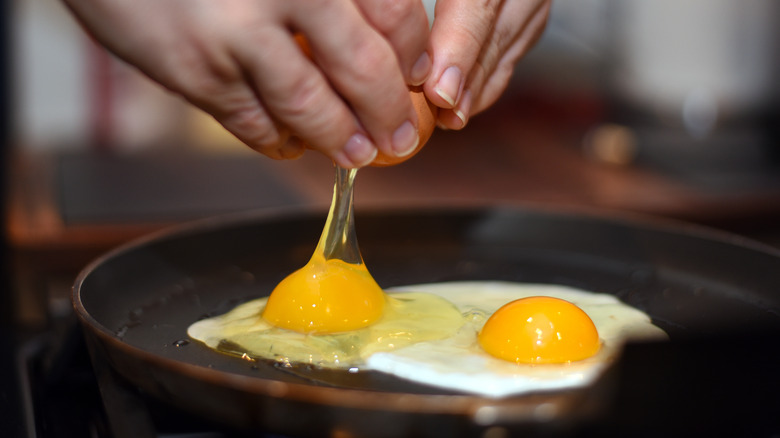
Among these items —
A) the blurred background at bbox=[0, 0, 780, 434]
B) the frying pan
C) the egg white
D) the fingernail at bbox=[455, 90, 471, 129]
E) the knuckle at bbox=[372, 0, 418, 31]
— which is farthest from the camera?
the blurred background at bbox=[0, 0, 780, 434]

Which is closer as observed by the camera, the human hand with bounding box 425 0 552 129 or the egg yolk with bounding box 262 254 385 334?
Answer: the human hand with bounding box 425 0 552 129

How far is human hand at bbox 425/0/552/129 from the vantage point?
0.98 meters

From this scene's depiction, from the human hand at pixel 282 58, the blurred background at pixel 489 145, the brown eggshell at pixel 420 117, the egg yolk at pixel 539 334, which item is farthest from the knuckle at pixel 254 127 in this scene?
the blurred background at pixel 489 145

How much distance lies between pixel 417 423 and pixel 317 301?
16.6 inches

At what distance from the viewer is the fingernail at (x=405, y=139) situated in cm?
93

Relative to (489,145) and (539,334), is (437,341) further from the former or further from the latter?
(489,145)

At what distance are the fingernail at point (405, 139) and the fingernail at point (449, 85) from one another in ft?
0.22

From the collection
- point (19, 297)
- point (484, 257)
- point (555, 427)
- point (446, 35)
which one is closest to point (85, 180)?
point (19, 297)

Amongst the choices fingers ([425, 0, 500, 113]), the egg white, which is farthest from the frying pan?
fingers ([425, 0, 500, 113])

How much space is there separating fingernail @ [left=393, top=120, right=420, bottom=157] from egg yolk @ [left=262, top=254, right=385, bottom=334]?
9.8 inches

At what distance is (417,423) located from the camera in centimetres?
70

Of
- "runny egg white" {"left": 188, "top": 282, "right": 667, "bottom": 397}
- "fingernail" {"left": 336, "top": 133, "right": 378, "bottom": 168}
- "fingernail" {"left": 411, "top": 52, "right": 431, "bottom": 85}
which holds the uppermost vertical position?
"fingernail" {"left": 411, "top": 52, "right": 431, "bottom": 85}

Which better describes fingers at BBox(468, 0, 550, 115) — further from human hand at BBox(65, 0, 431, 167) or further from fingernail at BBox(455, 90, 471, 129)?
human hand at BBox(65, 0, 431, 167)

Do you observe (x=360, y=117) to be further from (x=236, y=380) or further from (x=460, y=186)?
(x=460, y=186)
